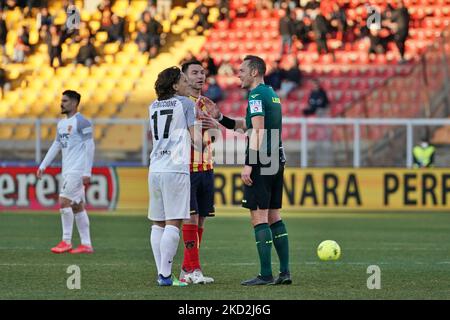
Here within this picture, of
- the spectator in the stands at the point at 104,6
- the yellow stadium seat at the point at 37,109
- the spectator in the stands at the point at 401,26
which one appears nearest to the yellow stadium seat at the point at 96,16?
the spectator in the stands at the point at 104,6

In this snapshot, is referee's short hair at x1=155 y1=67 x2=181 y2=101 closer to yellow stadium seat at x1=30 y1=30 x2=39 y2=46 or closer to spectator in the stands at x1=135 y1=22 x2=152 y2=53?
spectator in the stands at x1=135 y1=22 x2=152 y2=53

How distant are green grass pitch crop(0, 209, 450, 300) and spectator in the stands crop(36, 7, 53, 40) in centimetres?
1204

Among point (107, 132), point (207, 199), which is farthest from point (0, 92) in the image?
point (207, 199)

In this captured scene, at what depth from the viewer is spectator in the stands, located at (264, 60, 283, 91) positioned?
100 feet

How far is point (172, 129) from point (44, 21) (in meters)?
24.1

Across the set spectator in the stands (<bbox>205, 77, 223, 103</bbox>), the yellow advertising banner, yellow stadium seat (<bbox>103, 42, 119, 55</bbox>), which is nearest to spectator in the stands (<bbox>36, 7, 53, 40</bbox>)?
yellow stadium seat (<bbox>103, 42, 119, 55</bbox>)

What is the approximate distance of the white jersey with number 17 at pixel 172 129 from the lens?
10898 mm

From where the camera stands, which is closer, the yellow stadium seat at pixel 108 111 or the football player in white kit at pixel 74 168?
the football player in white kit at pixel 74 168

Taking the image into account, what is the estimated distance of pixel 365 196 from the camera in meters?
25.9

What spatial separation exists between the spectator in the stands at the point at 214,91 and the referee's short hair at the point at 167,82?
19.9m

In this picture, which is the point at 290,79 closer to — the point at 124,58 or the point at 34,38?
the point at 124,58

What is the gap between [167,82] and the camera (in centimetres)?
1090

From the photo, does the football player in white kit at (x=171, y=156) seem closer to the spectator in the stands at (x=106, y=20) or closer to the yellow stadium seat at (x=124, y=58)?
the yellow stadium seat at (x=124, y=58)

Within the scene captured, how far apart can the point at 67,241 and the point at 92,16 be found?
70.4 ft
